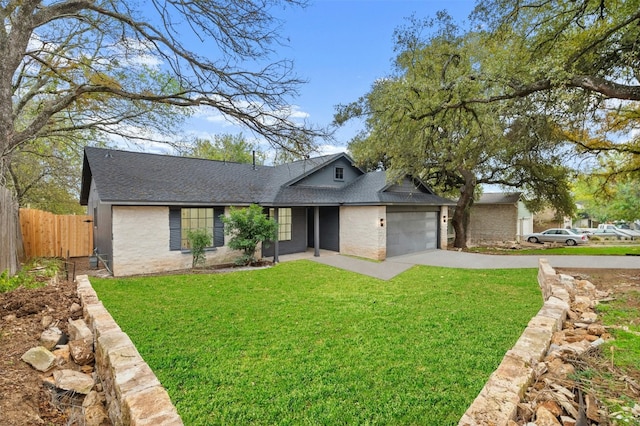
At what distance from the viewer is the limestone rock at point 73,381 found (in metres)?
3.06

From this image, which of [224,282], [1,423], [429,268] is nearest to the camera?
[1,423]

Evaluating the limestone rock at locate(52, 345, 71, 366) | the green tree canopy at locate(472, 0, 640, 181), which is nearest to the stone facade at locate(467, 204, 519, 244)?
the green tree canopy at locate(472, 0, 640, 181)

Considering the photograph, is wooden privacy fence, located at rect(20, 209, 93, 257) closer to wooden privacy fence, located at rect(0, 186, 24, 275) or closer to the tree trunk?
wooden privacy fence, located at rect(0, 186, 24, 275)

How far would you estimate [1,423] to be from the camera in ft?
7.73

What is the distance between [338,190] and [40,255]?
522 inches

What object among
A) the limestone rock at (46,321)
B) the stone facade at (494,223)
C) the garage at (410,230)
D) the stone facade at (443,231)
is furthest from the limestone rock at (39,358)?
the stone facade at (494,223)

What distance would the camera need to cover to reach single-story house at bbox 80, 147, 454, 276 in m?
9.91

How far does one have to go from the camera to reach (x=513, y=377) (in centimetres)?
284

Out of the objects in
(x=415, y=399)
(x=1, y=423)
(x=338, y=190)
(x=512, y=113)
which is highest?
(x=512, y=113)

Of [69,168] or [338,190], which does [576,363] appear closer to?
[338,190]

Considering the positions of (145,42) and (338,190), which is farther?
(338,190)

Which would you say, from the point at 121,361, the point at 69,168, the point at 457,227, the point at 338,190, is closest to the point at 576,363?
the point at 121,361

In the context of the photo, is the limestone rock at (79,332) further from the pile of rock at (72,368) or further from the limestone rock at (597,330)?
the limestone rock at (597,330)

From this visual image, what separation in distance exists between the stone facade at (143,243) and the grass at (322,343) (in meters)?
1.16
